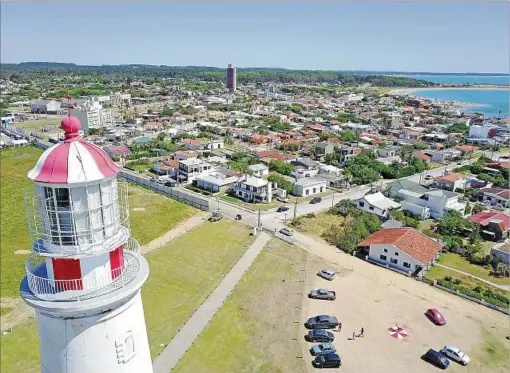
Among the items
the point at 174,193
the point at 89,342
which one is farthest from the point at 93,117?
the point at 89,342

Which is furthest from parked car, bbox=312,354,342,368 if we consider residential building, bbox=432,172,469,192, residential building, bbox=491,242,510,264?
residential building, bbox=432,172,469,192

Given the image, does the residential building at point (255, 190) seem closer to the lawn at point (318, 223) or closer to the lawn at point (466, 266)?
the lawn at point (318, 223)

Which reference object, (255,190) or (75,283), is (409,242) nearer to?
(255,190)

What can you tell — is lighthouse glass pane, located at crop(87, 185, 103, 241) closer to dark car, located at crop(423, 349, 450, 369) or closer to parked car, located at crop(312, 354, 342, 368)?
parked car, located at crop(312, 354, 342, 368)

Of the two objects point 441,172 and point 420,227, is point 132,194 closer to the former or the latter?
point 420,227

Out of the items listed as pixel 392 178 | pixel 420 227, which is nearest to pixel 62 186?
pixel 420 227

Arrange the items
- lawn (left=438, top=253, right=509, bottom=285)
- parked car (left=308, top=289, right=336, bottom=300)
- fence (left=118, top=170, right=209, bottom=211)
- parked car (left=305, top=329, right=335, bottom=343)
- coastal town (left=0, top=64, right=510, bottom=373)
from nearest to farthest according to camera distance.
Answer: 1. coastal town (left=0, top=64, right=510, bottom=373)
2. parked car (left=305, top=329, right=335, bottom=343)
3. parked car (left=308, top=289, right=336, bottom=300)
4. lawn (left=438, top=253, right=509, bottom=285)
5. fence (left=118, top=170, right=209, bottom=211)

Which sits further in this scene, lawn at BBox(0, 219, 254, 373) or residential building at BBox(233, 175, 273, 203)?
residential building at BBox(233, 175, 273, 203)
